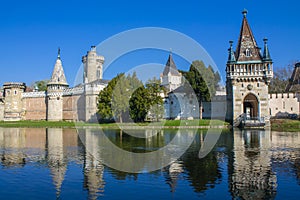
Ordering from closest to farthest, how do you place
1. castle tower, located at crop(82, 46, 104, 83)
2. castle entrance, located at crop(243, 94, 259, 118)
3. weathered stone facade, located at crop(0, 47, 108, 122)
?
1. castle entrance, located at crop(243, 94, 259, 118)
2. weathered stone facade, located at crop(0, 47, 108, 122)
3. castle tower, located at crop(82, 46, 104, 83)

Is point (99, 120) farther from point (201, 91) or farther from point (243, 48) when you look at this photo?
point (243, 48)

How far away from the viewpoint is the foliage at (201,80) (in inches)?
2100

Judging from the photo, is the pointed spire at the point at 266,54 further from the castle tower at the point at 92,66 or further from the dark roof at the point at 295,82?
the castle tower at the point at 92,66

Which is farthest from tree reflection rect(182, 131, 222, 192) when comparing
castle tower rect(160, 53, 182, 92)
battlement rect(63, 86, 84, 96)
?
castle tower rect(160, 53, 182, 92)

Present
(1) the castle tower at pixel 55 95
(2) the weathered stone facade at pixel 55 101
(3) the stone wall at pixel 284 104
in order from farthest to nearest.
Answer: (1) the castle tower at pixel 55 95 → (2) the weathered stone facade at pixel 55 101 → (3) the stone wall at pixel 284 104

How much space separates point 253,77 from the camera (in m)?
47.6

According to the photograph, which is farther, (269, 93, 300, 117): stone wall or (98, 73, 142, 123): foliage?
(98, 73, 142, 123): foliage

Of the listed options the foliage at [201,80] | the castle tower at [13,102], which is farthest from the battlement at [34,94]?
the foliage at [201,80]

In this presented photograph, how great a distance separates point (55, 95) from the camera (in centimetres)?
7056

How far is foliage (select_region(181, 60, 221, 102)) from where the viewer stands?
5334cm

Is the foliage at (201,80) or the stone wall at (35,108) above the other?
the foliage at (201,80)

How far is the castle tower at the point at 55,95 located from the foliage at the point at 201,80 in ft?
102

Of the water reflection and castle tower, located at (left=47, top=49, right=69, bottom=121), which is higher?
castle tower, located at (left=47, top=49, right=69, bottom=121)

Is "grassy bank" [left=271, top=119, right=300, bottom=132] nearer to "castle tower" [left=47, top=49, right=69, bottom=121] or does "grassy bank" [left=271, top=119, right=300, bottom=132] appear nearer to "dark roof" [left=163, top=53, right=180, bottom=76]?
"dark roof" [left=163, top=53, right=180, bottom=76]
